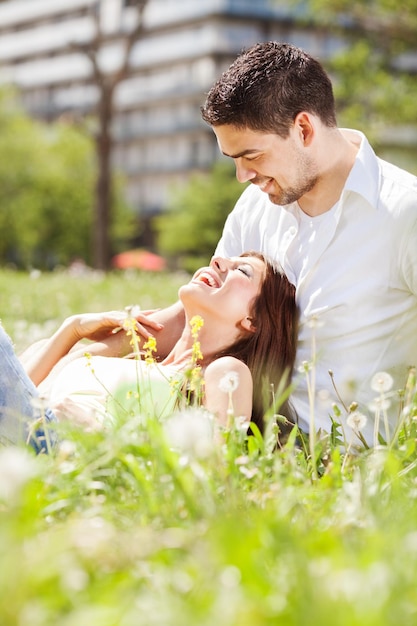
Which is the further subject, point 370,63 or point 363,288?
point 370,63

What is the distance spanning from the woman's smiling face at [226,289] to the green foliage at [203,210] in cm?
5270

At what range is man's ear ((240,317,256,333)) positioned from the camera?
16.0 ft

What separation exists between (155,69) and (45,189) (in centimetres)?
2674

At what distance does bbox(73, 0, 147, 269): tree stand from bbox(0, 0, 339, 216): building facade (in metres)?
47.2

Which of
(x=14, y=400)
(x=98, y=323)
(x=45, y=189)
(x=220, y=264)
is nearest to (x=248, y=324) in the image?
(x=220, y=264)

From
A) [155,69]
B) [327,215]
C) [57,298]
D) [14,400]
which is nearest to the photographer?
[14,400]

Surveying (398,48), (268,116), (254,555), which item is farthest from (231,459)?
(398,48)

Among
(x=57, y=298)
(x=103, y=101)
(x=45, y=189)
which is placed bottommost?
(x=45, y=189)

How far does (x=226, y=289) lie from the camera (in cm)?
486

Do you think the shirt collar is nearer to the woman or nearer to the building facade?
the woman

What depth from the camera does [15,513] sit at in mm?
1932

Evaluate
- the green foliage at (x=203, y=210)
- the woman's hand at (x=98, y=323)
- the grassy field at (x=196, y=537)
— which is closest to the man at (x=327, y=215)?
the woman's hand at (x=98, y=323)

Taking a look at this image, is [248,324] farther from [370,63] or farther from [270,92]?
[370,63]

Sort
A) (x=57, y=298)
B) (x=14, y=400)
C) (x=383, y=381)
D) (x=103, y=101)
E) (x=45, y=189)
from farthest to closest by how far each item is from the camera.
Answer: (x=45, y=189), (x=103, y=101), (x=57, y=298), (x=14, y=400), (x=383, y=381)
